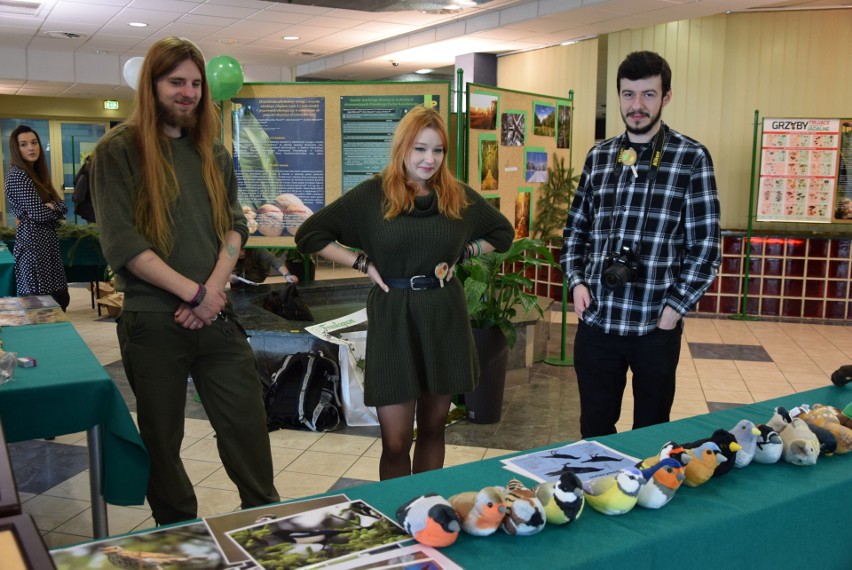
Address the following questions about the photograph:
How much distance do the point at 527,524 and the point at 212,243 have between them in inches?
58.3

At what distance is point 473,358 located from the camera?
102 inches

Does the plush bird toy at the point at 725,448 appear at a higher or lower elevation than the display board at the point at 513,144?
lower

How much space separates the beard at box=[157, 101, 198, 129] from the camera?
2209 millimetres

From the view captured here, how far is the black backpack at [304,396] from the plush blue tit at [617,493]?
2.94m

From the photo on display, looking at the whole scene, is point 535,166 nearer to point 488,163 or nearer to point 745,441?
point 488,163

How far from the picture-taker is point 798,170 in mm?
7621

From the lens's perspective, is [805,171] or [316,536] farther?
[805,171]

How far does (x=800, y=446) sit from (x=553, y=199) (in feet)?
13.0

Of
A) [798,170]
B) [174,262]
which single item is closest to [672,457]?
[174,262]

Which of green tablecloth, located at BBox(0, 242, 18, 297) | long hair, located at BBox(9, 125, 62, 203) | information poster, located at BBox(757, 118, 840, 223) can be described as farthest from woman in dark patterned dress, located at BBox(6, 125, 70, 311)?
information poster, located at BBox(757, 118, 840, 223)

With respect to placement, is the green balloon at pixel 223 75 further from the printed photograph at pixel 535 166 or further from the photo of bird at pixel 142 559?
the photo of bird at pixel 142 559

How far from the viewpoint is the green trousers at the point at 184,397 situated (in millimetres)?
2236

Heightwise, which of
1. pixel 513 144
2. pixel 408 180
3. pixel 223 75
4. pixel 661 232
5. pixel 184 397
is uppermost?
pixel 223 75

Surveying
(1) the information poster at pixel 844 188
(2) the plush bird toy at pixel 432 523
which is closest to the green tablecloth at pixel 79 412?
(2) the plush bird toy at pixel 432 523
